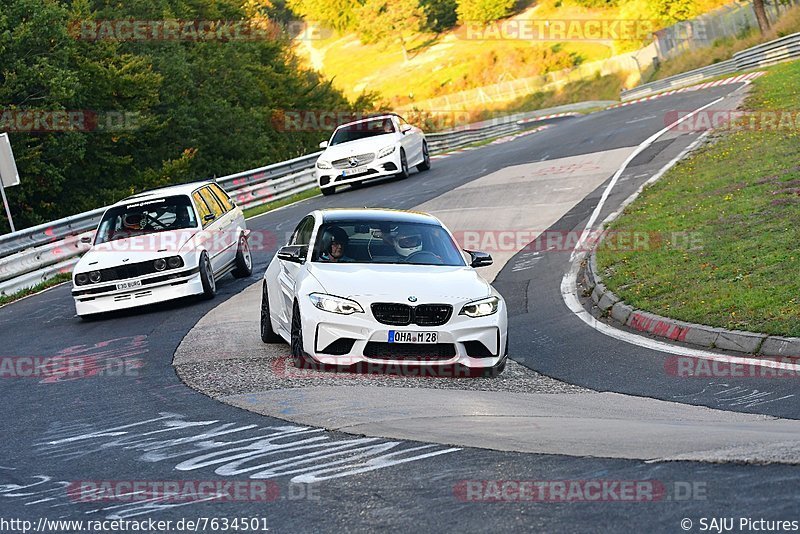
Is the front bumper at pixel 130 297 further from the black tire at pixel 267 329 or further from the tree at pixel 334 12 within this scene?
the tree at pixel 334 12

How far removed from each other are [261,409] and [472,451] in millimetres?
2262

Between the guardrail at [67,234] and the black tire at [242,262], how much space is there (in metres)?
2.58

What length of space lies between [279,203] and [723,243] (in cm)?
1868

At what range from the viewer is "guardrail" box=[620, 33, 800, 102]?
50438mm

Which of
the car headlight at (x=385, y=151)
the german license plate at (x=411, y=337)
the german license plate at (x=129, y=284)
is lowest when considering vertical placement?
the german license plate at (x=129, y=284)

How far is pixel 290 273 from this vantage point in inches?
443

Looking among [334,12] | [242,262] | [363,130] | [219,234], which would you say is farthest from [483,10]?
[219,234]

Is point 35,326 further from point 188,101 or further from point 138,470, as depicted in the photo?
point 188,101

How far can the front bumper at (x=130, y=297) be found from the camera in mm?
14977

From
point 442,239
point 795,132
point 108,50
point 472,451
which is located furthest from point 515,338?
point 108,50

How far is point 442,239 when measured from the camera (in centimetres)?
1157

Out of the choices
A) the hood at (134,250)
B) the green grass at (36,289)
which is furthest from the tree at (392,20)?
the hood at (134,250)

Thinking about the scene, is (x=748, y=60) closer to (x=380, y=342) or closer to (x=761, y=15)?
(x=761, y=15)

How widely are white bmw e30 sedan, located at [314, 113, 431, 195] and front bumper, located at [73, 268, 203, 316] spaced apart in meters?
14.7
